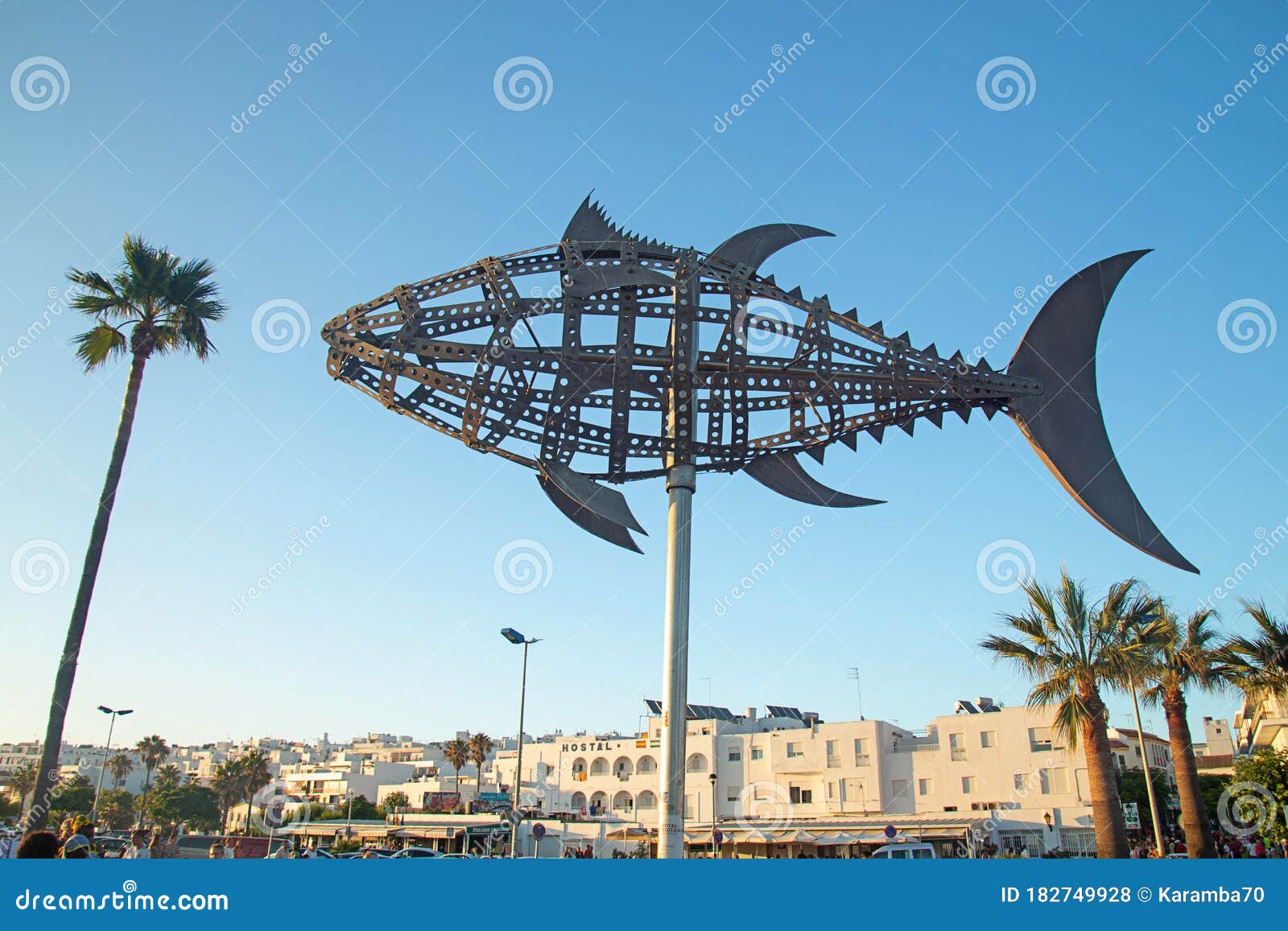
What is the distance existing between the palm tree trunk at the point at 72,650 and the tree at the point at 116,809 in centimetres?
8532

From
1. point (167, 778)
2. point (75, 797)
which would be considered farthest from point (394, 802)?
point (75, 797)

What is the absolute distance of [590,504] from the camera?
56.9ft

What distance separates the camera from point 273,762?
137 metres

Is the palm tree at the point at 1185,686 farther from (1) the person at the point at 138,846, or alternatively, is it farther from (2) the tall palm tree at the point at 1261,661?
(1) the person at the point at 138,846

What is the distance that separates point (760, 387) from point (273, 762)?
13738 cm

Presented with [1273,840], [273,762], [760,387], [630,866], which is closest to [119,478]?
[760,387]

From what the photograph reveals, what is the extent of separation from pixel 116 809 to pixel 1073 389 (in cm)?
10301

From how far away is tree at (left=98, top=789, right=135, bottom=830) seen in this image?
9338 cm

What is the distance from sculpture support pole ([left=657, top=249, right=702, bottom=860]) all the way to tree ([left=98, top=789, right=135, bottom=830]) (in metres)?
94.7

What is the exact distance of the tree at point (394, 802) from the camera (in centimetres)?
8525

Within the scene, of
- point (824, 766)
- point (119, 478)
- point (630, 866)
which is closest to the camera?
point (630, 866)

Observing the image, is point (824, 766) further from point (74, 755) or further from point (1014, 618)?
point (74, 755)

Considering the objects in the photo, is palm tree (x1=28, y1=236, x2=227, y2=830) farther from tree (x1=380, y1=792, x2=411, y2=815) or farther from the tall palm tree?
tree (x1=380, y1=792, x2=411, y2=815)

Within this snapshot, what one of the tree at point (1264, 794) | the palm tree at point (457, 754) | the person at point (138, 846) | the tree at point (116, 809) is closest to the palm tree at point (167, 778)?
the tree at point (116, 809)
